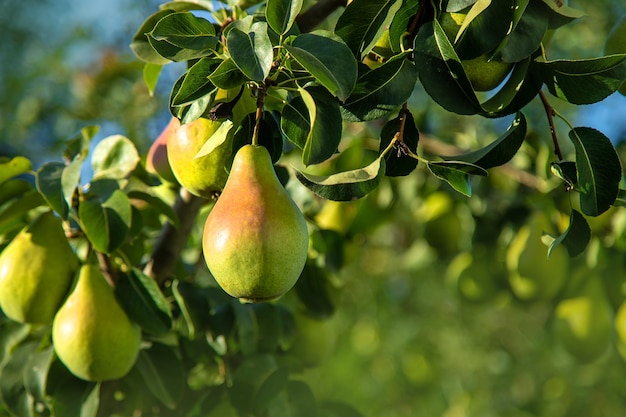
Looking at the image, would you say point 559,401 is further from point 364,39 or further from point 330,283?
point 364,39

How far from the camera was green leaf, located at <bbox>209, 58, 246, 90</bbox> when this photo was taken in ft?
2.29

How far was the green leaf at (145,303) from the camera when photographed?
1.02m

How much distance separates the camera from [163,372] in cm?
110

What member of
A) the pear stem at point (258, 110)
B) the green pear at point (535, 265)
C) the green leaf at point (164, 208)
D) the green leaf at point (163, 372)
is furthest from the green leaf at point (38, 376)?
the green pear at point (535, 265)

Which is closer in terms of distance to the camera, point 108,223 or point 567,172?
point 567,172

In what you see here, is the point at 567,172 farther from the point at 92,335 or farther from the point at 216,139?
the point at 92,335

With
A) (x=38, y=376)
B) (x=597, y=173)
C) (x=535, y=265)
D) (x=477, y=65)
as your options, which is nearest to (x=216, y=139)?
(x=477, y=65)

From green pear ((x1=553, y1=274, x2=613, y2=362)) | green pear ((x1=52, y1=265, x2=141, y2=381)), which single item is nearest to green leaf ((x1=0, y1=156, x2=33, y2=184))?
green pear ((x1=52, y1=265, x2=141, y2=381))

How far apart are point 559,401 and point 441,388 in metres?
0.55

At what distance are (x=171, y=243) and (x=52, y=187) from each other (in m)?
0.22

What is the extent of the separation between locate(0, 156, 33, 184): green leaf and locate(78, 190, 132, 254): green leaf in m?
0.16

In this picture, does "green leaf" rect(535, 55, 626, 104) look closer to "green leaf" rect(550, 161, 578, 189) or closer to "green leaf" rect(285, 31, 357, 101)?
"green leaf" rect(550, 161, 578, 189)

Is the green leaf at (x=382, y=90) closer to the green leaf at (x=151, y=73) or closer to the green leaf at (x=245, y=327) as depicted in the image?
the green leaf at (x=151, y=73)

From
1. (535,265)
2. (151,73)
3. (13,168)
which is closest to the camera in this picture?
(151,73)
